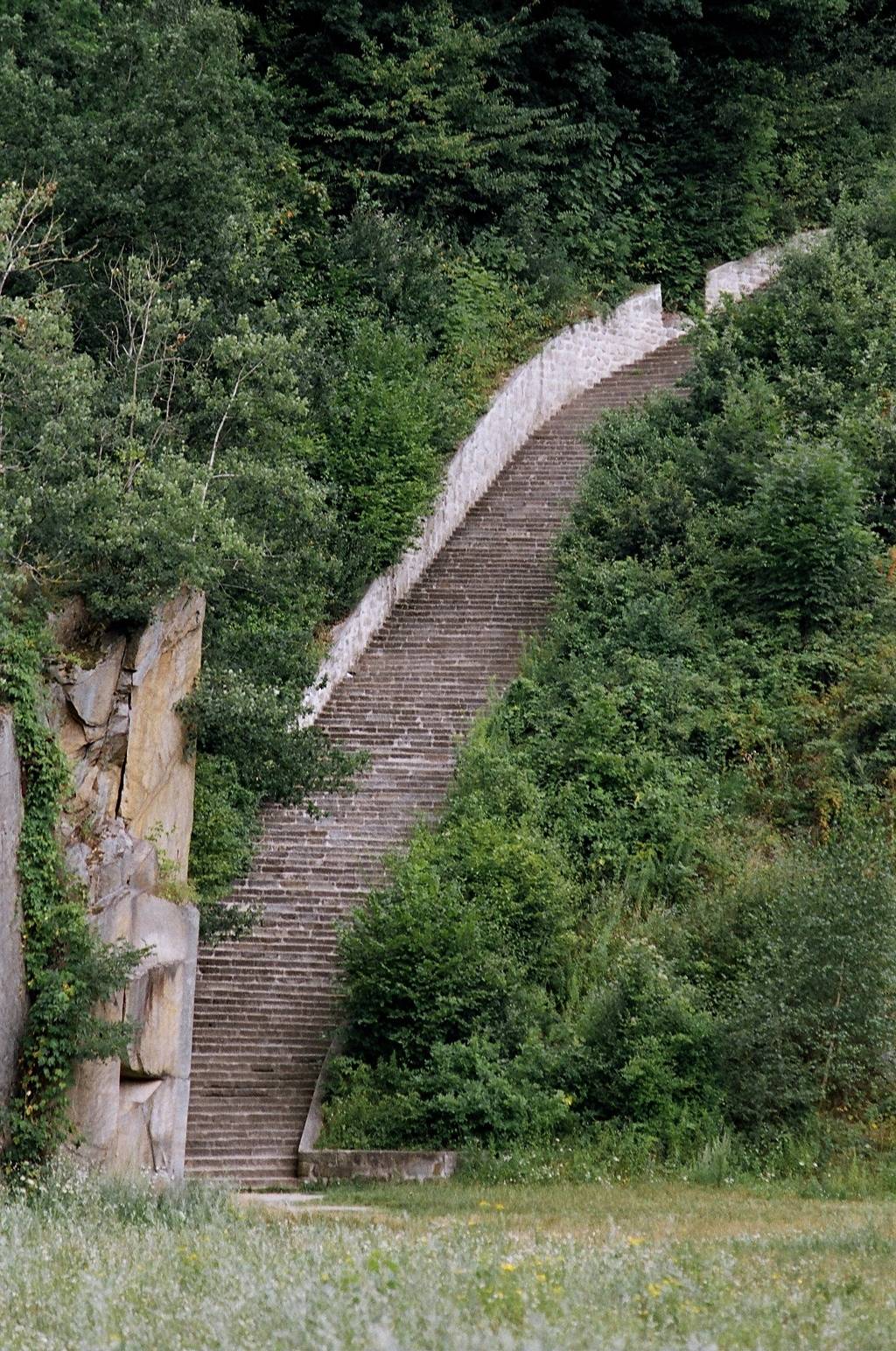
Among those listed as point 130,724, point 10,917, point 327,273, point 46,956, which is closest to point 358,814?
point 130,724

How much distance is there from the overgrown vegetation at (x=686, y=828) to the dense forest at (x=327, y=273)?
18 centimetres

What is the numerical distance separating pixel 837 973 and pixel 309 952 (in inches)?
245

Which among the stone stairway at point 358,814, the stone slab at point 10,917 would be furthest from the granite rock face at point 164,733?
the stone stairway at point 358,814

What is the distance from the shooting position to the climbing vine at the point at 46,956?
14.9m

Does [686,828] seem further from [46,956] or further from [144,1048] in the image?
[46,956]

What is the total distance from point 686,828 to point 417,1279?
12.6 m

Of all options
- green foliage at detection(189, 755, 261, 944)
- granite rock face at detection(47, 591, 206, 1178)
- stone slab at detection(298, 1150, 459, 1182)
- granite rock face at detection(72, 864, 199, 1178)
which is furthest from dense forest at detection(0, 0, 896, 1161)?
stone slab at detection(298, 1150, 459, 1182)

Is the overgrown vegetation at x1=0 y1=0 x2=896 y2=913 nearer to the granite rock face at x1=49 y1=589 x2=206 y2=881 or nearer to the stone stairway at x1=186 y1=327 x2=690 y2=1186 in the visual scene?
the granite rock face at x1=49 y1=589 x2=206 y2=881

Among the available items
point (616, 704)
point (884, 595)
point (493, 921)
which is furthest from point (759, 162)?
point (493, 921)

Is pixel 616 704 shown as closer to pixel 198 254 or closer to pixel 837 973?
pixel 837 973

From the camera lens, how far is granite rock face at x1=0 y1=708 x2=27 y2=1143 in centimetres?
1484

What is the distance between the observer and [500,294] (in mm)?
32781

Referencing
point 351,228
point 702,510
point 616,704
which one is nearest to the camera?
point 616,704

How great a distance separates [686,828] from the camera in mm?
21219
